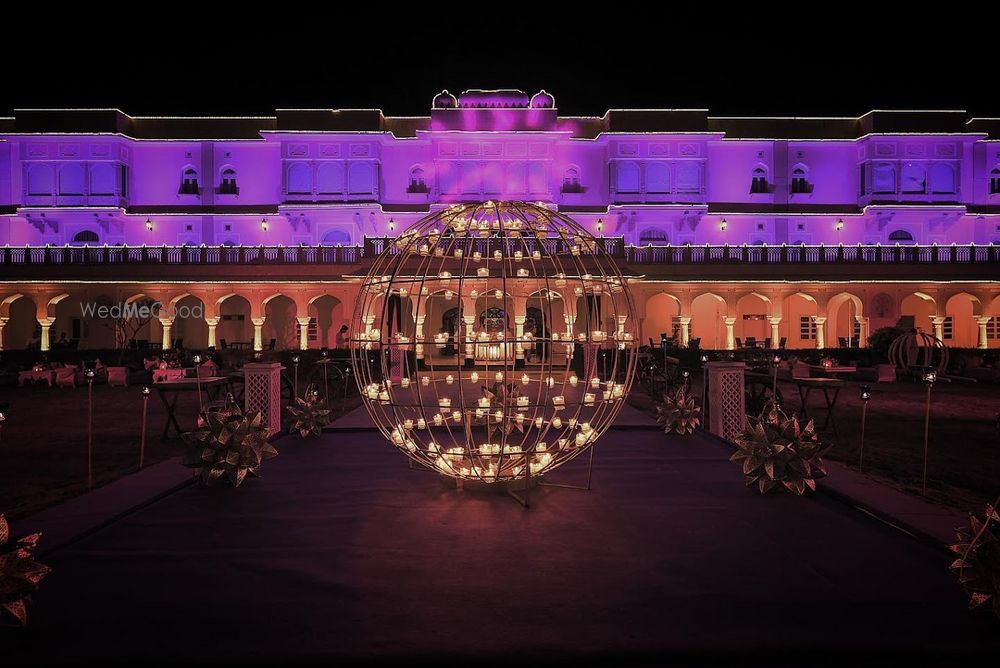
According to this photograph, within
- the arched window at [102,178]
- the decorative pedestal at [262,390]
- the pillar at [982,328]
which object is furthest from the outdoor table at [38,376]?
the arched window at [102,178]

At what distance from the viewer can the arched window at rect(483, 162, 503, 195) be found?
37.9m

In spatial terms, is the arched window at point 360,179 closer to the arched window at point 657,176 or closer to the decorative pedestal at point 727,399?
the arched window at point 657,176

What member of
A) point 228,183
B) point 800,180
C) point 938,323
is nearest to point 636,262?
point 938,323

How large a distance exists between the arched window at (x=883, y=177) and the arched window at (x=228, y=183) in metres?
36.5

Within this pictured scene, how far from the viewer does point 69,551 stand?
5.70 m

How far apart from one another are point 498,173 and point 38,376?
23.3 metres

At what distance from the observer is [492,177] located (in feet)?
124

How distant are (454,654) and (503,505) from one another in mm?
3074

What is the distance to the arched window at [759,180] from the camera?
134 feet

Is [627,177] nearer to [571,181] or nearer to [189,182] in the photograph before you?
Answer: [571,181]

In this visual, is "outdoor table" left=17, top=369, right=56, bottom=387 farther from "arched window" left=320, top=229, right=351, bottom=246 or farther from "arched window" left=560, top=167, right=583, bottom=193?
"arched window" left=560, top=167, right=583, bottom=193

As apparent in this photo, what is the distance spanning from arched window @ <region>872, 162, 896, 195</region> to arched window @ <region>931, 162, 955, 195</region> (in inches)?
85.6

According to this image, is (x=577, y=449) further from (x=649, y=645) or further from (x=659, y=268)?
(x=659, y=268)

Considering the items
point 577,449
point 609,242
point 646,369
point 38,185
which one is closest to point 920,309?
point 609,242
